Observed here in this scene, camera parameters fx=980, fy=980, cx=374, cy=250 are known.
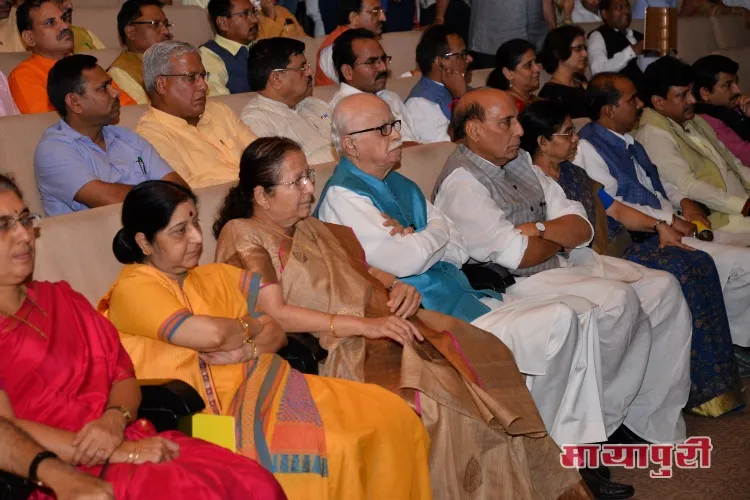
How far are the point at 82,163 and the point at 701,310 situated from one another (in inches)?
90.8

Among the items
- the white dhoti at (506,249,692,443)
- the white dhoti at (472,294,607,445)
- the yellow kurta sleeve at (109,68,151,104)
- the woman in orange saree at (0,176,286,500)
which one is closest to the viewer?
the woman in orange saree at (0,176,286,500)

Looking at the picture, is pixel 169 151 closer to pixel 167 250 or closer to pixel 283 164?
pixel 283 164

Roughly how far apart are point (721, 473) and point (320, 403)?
4.78 feet

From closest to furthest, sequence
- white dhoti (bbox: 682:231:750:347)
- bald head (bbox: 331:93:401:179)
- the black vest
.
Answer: bald head (bbox: 331:93:401:179) < white dhoti (bbox: 682:231:750:347) < the black vest

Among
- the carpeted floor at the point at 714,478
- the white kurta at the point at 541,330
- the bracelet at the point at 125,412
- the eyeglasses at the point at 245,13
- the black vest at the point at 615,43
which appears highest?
the eyeglasses at the point at 245,13

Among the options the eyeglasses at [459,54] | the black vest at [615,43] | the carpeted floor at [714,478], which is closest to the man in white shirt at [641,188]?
the carpeted floor at [714,478]

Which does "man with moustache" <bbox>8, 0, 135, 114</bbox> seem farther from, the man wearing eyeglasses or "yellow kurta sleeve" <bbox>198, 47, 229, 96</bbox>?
"yellow kurta sleeve" <bbox>198, 47, 229, 96</bbox>

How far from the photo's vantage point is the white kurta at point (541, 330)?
2.95 meters

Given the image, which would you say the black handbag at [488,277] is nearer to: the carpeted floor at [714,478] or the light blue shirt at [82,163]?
the carpeted floor at [714,478]

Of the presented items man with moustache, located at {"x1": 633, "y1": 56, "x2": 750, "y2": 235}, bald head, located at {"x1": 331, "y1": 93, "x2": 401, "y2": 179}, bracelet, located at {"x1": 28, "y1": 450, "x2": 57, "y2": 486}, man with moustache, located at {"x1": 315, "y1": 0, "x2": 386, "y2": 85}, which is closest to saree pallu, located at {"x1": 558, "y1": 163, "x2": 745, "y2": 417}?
man with moustache, located at {"x1": 633, "y1": 56, "x2": 750, "y2": 235}

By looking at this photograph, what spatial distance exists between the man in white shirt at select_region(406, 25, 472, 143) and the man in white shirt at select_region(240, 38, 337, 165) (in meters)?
0.66

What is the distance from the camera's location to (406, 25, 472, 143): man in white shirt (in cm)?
483

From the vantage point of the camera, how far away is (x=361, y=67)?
4578 mm

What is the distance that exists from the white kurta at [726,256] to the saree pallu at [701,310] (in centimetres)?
18
